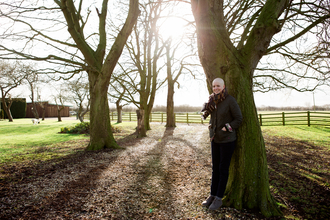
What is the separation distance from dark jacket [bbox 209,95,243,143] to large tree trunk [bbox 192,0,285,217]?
0.25 metres

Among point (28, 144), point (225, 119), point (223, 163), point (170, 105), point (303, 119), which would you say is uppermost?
point (170, 105)

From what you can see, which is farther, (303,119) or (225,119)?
(303,119)

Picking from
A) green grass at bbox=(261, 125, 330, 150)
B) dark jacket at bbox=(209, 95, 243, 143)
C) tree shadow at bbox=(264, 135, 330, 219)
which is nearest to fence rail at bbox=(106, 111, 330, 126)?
green grass at bbox=(261, 125, 330, 150)

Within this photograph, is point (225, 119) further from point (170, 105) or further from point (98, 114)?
point (170, 105)

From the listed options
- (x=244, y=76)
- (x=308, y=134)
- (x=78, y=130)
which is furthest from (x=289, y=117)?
(x=78, y=130)

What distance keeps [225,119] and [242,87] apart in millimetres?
638

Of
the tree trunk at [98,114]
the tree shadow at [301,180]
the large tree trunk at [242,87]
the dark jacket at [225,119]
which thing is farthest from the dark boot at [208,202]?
the tree trunk at [98,114]

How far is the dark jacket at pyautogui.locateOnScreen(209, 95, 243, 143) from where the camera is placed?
265cm

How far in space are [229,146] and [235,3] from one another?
6.60 meters

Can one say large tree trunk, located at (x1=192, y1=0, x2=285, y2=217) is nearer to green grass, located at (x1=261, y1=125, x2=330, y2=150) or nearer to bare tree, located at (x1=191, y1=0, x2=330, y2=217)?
bare tree, located at (x1=191, y1=0, x2=330, y2=217)

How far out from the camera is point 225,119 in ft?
9.05

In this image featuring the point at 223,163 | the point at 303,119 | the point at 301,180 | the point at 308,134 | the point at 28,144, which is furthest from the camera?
the point at 303,119

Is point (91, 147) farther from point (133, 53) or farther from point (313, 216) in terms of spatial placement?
point (133, 53)

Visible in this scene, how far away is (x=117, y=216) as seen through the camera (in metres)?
2.64
